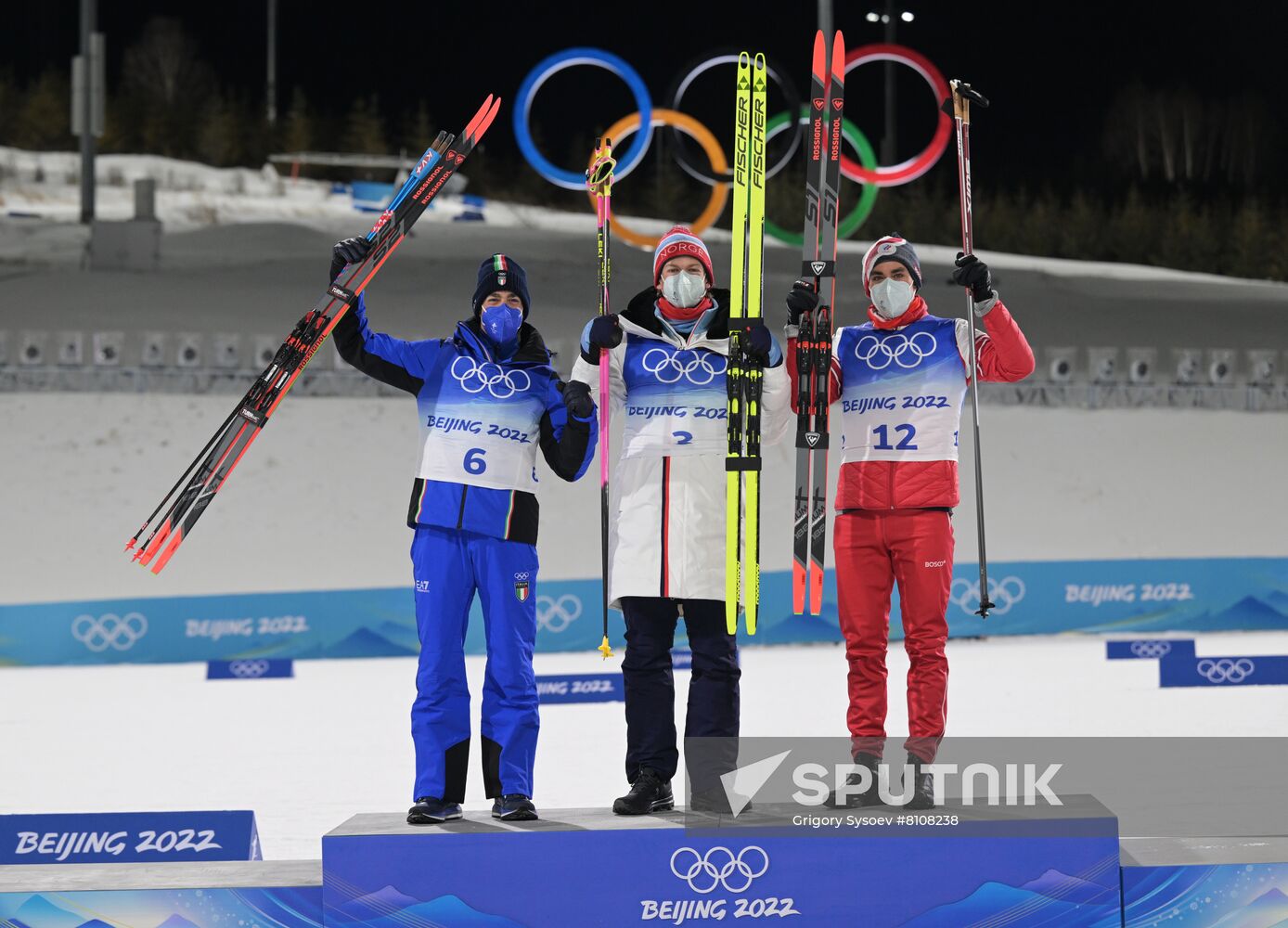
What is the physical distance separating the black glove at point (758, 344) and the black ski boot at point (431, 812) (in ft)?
4.17

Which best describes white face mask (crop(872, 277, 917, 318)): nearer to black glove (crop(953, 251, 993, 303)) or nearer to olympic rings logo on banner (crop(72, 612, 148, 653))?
black glove (crop(953, 251, 993, 303))

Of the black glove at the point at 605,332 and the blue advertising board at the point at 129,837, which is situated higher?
the black glove at the point at 605,332

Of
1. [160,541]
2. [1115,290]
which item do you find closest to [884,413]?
[160,541]

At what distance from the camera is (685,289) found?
12.0ft

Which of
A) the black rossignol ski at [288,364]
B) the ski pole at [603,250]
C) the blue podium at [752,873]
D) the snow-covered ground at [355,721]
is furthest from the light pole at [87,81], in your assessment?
the blue podium at [752,873]

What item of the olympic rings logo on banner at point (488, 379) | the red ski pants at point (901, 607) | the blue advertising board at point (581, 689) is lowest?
the blue advertising board at point (581, 689)

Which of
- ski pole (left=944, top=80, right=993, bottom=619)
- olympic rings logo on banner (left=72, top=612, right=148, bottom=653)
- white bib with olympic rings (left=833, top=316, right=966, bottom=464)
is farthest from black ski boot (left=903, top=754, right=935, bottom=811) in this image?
olympic rings logo on banner (left=72, top=612, right=148, bottom=653)

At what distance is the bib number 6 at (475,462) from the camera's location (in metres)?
3.59

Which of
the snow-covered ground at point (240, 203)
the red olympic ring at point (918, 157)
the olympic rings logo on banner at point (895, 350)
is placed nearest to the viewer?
the olympic rings logo on banner at point (895, 350)

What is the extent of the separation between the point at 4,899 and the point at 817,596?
2042mm

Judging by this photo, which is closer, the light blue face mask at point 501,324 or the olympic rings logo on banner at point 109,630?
the light blue face mask at point 501,324

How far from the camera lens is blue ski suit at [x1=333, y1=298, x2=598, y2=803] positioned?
3.54 meters

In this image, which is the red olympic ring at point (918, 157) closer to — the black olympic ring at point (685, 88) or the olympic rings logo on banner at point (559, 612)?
the black olympic ring at point (685, 88)

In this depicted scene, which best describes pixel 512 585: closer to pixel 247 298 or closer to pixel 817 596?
pixel 817 596
